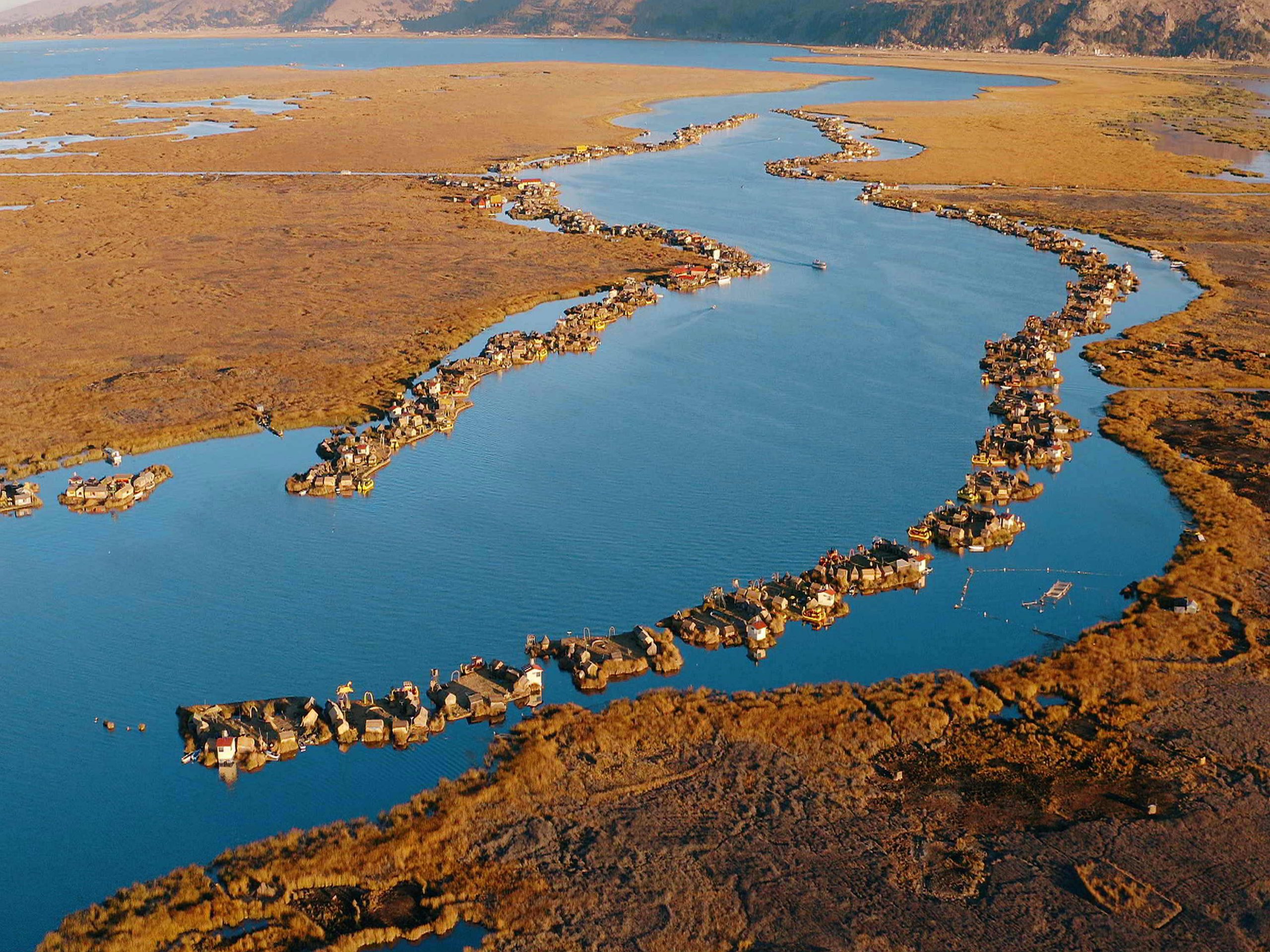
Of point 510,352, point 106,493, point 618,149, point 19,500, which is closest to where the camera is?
point 19,500

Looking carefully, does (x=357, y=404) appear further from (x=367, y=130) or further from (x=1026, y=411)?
(x=367, y=130)

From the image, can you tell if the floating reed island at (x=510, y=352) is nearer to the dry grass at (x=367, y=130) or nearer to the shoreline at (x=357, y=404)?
the shoreline at (x=357, y=404)

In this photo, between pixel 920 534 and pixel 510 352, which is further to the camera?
pixel 510 352

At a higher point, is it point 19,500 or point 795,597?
point 795,597

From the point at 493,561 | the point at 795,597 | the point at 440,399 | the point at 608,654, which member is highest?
the point at 440,399

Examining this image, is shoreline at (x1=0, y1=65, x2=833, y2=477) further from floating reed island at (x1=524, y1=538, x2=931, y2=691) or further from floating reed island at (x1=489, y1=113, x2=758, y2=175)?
floating reed island at (x1=489, y1=113, x2=758, y2=175)

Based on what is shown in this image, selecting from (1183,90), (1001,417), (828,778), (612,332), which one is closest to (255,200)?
(612,332)

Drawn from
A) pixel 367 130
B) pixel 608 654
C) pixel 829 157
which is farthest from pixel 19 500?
pixel 367 130
